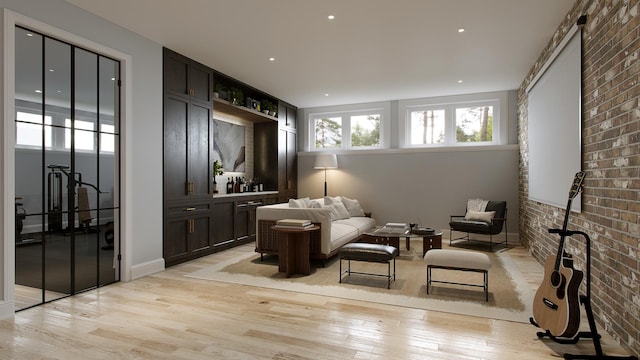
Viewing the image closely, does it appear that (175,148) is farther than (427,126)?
No

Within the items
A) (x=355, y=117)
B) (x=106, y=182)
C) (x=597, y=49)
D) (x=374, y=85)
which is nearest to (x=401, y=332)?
(x=597, y=49)

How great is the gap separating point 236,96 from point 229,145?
3.45ft

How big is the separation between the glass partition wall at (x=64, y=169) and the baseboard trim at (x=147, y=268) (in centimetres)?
19

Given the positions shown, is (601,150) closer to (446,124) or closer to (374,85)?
(374,85)

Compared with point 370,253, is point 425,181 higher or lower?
higher

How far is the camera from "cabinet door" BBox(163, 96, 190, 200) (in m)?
4.71

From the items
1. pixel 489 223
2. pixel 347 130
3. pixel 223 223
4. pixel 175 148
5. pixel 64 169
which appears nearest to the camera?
pixel 64 169

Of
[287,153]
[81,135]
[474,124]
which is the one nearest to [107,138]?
[81,135]

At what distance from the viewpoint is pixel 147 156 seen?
4422mm

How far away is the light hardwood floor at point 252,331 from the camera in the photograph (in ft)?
7.98

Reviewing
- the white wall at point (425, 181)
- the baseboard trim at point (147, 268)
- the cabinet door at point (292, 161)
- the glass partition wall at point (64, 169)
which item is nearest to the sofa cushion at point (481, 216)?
the white wall at point (425, 181)

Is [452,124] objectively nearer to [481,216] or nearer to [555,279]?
[481,216]

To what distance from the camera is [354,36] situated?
171 inches

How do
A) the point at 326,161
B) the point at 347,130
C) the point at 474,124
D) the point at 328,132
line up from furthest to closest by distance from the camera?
1. the point at 328,132
2. the point at 347,130
3. the point at 326,161
4. the point at 474,124
